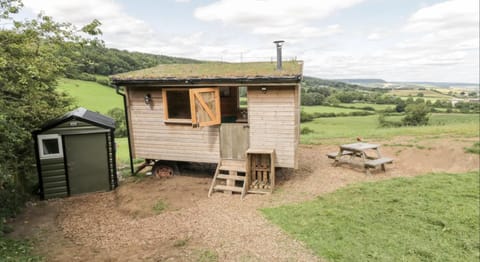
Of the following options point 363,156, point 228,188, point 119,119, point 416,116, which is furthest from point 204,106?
point 416,116

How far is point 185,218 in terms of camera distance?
20.9 ft

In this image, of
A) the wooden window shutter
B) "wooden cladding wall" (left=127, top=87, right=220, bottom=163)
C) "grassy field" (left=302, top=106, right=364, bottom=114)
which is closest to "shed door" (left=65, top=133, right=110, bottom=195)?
"wooden cladding wall" (left=127, top=87, right=220, bottom=163)

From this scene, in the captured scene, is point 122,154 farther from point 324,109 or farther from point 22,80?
point 324,109

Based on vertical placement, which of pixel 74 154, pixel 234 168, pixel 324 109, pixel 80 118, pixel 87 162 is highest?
pixel 80 118

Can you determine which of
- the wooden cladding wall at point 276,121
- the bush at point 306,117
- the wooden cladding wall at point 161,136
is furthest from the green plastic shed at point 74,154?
the bush at point 306,117

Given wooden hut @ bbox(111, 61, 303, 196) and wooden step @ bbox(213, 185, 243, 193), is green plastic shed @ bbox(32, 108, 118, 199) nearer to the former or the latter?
wooden hut @ bbox(111, 61, 303, 196)

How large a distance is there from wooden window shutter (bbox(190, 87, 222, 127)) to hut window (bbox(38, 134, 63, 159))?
3.63 meters

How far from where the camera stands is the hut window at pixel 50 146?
7.64 metres

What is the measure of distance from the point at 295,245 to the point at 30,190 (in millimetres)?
7368

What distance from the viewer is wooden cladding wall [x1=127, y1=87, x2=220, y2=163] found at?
866 centimetres

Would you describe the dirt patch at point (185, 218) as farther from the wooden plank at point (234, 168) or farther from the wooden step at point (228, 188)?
the wooden plank at point (234, 168)

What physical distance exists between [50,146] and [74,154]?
0.62 metres

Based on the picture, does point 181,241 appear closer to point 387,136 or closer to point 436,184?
point 436,184

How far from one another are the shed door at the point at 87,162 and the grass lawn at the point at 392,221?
479 centimetres
